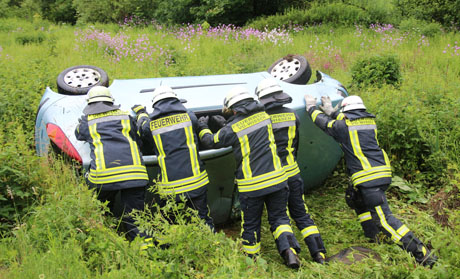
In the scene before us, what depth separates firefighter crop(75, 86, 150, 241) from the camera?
146 inches

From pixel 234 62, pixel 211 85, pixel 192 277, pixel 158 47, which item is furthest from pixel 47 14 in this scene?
pixel 192 277

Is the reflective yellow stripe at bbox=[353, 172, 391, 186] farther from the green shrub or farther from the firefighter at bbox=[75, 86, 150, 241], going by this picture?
the green shrub

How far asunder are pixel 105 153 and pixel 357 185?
2.62 metres

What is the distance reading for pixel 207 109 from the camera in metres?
4.33

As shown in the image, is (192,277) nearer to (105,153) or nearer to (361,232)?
(105,153)

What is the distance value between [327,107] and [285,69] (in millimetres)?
1089

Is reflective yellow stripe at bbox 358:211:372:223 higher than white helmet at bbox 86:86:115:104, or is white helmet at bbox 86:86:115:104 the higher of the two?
white helmet at bbox 86:86:115:104

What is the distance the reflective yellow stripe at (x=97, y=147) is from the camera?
3709 mm

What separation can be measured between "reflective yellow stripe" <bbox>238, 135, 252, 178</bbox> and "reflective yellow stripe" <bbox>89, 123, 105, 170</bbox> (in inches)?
52.1

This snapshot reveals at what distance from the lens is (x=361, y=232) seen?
4660mm

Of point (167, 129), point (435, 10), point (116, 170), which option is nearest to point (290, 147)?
point (167, 129)

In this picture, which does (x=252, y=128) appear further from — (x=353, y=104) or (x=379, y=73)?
(x=379, y=73)

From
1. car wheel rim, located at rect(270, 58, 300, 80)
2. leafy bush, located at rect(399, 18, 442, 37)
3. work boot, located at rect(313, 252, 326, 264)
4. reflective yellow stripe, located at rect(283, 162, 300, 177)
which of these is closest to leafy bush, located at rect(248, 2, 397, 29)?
leafy bush, located at rect(399, 18, 442, 37)

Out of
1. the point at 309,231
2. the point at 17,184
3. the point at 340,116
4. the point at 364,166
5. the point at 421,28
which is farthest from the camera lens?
the point at 421,28
